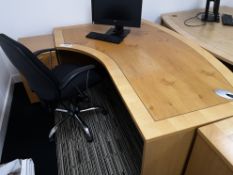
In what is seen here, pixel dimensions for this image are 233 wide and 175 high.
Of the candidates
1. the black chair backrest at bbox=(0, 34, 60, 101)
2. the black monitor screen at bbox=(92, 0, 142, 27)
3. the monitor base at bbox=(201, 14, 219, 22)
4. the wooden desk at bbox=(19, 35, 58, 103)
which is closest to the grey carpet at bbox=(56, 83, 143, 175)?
the wooden desk at bbox=(19, 35, 58, 103)

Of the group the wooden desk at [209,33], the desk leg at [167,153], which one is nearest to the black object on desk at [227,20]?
the wooden desk at [209,33]

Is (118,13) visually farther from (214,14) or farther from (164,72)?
(214,14)

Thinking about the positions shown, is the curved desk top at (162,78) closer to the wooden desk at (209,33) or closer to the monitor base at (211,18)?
the wooden desk at (209,33)

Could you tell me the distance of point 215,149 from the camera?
880 millimetres

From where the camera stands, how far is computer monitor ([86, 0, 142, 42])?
5.97ft

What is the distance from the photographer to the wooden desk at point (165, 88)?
3.18ft

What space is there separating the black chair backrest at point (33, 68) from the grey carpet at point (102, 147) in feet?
1.78

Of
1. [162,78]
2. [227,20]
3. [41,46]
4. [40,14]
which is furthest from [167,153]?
[40,14]

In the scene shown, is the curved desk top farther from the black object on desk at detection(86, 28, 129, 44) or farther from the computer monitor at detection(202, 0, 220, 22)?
the computer monitor at detection(202, 0, 220, 22)

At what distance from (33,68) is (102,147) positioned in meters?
0.95

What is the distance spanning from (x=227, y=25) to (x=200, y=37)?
491 mm

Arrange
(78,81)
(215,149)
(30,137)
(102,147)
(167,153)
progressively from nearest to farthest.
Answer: (215,149) → (167,153) → (78,81) → (102,147) → (30,137)

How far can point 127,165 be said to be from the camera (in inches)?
62.8

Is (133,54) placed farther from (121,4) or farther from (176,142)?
(176,142)
